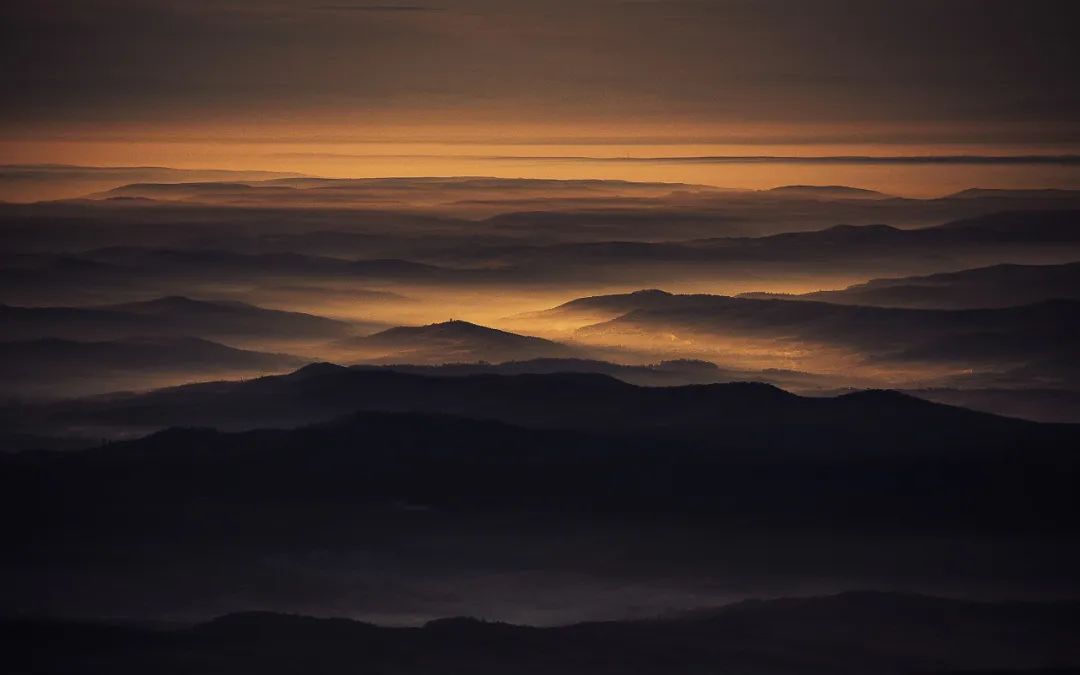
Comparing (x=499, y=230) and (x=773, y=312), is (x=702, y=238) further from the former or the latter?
(x=773, y=312)

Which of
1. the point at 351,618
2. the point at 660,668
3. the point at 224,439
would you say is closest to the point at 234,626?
the point at 351,618

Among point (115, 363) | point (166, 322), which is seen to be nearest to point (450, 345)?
point (115, 363)

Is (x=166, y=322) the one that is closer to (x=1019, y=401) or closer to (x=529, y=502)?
(x=529, y=502)

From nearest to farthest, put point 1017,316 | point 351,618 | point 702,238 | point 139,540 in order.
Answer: point 351,618 → point 139,540 → point 1017,316 → point 702,238

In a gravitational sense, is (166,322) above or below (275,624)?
below

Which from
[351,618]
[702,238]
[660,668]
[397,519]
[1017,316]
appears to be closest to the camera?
[660,668]

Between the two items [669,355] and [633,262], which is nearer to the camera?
[669,355]

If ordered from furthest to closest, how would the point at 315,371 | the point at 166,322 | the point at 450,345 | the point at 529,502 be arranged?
the point at 166,322 < the point at 450,345 < the point at 315,371 < the point at 529,502
